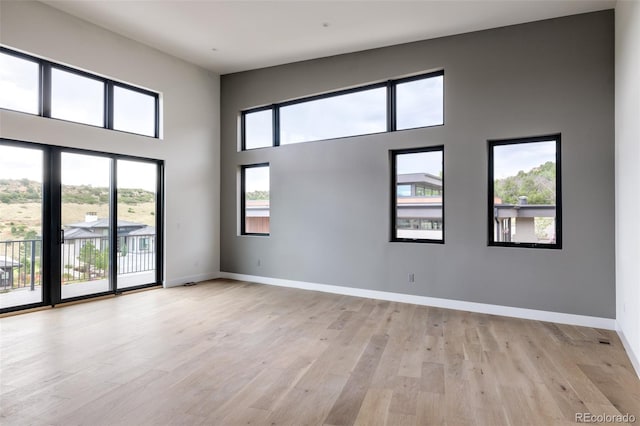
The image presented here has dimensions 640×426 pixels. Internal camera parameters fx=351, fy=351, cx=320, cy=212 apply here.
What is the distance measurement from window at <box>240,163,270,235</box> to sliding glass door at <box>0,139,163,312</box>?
4.73 ft

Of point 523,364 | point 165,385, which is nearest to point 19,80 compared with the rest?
point 165,385

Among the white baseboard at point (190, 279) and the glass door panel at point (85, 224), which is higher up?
the glass door panel at point (85, 224)

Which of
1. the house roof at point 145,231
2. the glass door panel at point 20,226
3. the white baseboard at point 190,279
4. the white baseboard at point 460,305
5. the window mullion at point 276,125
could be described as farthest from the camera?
the window mullion at point 276,125

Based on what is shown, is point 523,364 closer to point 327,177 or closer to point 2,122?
point 327,177

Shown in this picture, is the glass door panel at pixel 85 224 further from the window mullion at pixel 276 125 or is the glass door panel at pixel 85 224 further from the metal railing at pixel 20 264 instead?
the window mullion at pixel 276 125

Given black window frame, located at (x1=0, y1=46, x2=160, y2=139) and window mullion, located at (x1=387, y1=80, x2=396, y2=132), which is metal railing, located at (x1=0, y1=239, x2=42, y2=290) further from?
window mullion, located at (x1=387, y1=80, x2=396, y2=132)

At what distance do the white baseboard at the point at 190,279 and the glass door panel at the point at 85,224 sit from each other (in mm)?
918

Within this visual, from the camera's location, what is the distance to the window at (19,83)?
3959mm

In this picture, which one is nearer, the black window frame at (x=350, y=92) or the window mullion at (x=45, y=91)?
the window mullion at (x=45, y=91)

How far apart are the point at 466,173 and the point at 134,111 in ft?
16.1

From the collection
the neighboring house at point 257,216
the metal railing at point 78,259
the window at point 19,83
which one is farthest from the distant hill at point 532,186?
the window at point 19,83

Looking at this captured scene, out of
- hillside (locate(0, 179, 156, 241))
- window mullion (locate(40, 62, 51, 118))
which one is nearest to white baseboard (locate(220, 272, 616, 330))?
hillside (locate(0, 179, 156, 241))

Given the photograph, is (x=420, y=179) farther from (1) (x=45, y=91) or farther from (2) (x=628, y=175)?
(1) (x=45, y=91)

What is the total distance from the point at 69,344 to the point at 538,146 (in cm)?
548
